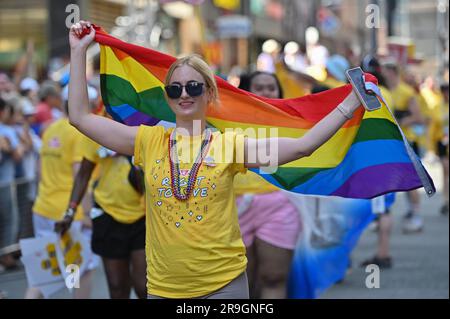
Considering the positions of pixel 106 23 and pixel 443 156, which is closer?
pixel 443 156

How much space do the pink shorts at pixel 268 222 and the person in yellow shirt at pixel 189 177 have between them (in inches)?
95.9

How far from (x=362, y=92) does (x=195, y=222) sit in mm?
926

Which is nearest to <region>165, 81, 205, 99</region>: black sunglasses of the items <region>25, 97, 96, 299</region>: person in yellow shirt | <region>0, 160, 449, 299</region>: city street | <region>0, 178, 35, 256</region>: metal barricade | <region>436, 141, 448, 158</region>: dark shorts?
<region>25, 97, 96, 299</region>: person in yellow shirt

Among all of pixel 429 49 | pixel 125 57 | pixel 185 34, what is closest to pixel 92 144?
pixel 125 57

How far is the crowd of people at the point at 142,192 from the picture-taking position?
15.7 ft

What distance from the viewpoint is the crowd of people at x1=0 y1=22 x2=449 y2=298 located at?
188 inches

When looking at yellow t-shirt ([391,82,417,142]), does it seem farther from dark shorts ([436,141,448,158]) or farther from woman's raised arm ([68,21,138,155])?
woman's raised arm ([68,21,138,155])

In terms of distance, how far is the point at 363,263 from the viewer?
11312 millimetres

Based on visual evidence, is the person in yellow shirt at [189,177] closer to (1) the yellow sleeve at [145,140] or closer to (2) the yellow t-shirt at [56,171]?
(1) the yellow sleeve at [145,140]

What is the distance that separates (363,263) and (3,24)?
20.0 meters

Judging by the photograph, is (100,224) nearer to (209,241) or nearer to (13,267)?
(209,241)

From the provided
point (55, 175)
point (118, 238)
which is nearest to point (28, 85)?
point (55, 175)

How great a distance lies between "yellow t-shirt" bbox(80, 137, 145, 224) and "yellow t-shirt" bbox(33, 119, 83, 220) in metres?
1.21

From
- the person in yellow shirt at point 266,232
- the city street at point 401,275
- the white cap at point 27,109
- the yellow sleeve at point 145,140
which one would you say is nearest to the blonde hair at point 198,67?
the yellow sleeve at point 145,140
